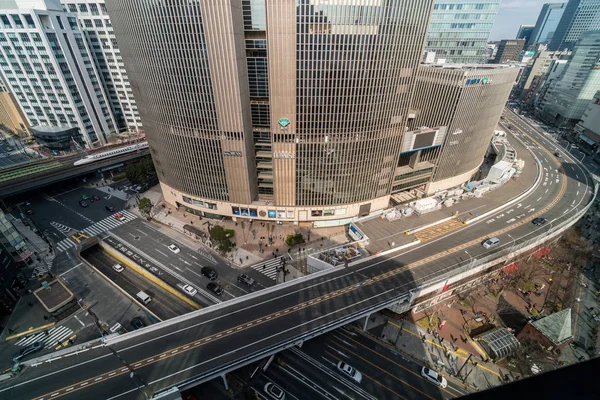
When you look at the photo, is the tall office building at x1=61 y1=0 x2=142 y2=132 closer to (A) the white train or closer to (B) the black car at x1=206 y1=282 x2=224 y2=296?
(A) the white train

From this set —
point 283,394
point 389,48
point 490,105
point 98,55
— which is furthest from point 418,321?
point 98,55

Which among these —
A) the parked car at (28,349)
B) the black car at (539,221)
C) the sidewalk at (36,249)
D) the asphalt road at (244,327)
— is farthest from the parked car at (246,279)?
the black car at (539,221)

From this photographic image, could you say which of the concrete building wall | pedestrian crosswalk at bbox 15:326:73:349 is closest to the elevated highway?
the concrete building wall

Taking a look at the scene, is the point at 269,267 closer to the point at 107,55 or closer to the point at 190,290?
the point at 190,290

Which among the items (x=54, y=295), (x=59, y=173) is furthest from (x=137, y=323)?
(x=59, y=173)

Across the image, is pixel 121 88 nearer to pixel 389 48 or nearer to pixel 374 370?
pixel 389 48
